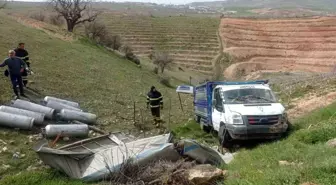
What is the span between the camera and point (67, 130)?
12.3 metres

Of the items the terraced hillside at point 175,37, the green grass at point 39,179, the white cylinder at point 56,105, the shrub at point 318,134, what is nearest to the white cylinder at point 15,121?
the white cylinder at point 56,105

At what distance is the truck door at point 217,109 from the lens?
14.0 m

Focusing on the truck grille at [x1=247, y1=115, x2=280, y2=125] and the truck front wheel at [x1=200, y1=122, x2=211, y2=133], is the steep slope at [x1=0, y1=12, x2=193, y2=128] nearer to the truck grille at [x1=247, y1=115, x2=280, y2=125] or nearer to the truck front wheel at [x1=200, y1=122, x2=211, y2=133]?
the truck front wheel at [x1=200, y1=122, x2=211, y2=133]

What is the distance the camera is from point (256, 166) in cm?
928

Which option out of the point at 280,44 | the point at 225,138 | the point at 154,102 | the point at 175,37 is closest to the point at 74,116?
the point at 154,102

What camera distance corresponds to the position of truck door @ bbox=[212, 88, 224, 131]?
1399cm

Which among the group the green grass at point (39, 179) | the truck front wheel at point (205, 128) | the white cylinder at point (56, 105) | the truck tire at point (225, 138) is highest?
the white cylinder at point (56, 105)

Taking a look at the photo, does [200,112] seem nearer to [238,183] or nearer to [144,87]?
[238,183]

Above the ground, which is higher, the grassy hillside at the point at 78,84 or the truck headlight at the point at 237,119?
the truck headlight at the point at 237,119

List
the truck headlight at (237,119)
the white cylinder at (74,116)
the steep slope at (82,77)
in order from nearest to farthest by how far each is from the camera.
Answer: the truck headlight at (237,119), the white cylinder at (74,116), the steep slope at (82,77)

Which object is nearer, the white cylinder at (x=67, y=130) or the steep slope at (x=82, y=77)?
the white cylinder at (x=67, y=130)

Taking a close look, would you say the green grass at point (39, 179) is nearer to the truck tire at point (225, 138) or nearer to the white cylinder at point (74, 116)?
the white cylinder at point (74, 116)

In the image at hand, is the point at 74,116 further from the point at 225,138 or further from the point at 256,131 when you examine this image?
the point at 256,131

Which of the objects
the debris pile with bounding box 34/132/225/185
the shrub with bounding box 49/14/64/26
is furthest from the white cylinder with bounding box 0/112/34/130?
the shrub with bounding box 49/14/64/26
